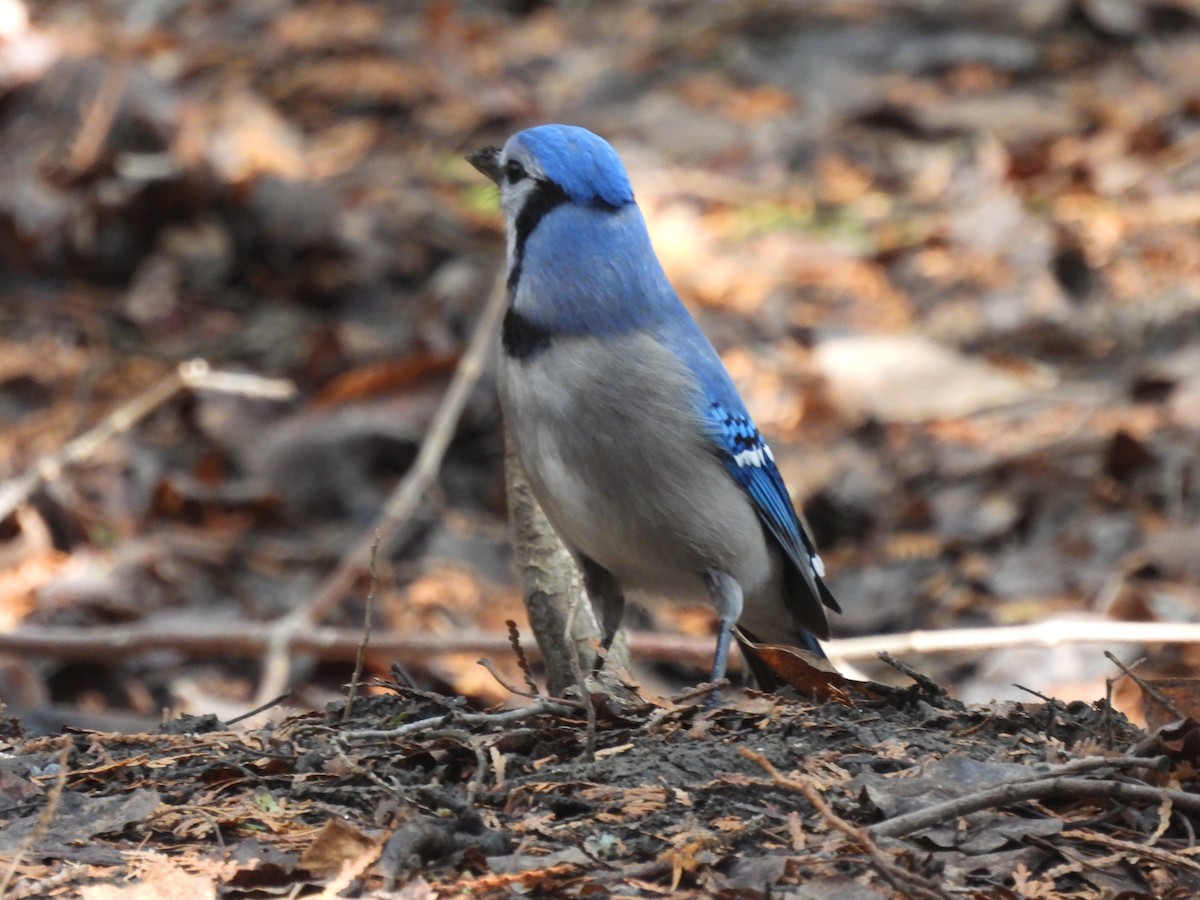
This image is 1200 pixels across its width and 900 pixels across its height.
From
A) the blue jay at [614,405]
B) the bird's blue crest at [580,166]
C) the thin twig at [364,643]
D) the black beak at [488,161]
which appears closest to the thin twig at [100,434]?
the black beak at [488,161]

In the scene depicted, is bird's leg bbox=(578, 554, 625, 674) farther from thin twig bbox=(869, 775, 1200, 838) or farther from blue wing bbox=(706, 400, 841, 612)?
thin twig bbox=(869, 775, 1200, 838)

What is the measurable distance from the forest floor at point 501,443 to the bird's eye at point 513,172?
1.34 m

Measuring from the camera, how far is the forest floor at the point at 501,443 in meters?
2.55

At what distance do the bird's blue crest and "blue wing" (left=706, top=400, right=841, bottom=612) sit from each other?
591mm

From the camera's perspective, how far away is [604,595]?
4039 millimetres

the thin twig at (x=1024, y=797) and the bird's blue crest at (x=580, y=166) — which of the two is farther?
the bird's blue crest at (x=580, y=166)

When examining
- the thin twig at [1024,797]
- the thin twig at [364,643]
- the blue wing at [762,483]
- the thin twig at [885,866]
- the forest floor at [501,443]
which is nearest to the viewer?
the thin twig at [885,866]

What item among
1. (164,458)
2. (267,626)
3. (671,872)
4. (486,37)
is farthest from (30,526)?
(486,37)

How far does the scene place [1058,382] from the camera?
21.9 ft

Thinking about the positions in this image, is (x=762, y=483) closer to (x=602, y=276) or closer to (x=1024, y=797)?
(x=602, y=276)

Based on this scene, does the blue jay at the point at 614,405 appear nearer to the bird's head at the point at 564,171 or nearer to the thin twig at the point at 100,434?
the bird's head at the point at 564,171

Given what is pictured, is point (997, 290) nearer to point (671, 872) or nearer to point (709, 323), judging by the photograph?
point (709, 323)

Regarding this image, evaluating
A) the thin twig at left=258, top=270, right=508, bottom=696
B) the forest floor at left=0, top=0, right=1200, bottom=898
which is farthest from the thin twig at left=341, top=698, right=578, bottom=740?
the thin twig at left=258, top=270, right=508, bottom=696

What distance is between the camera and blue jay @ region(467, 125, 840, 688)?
3.67 m
